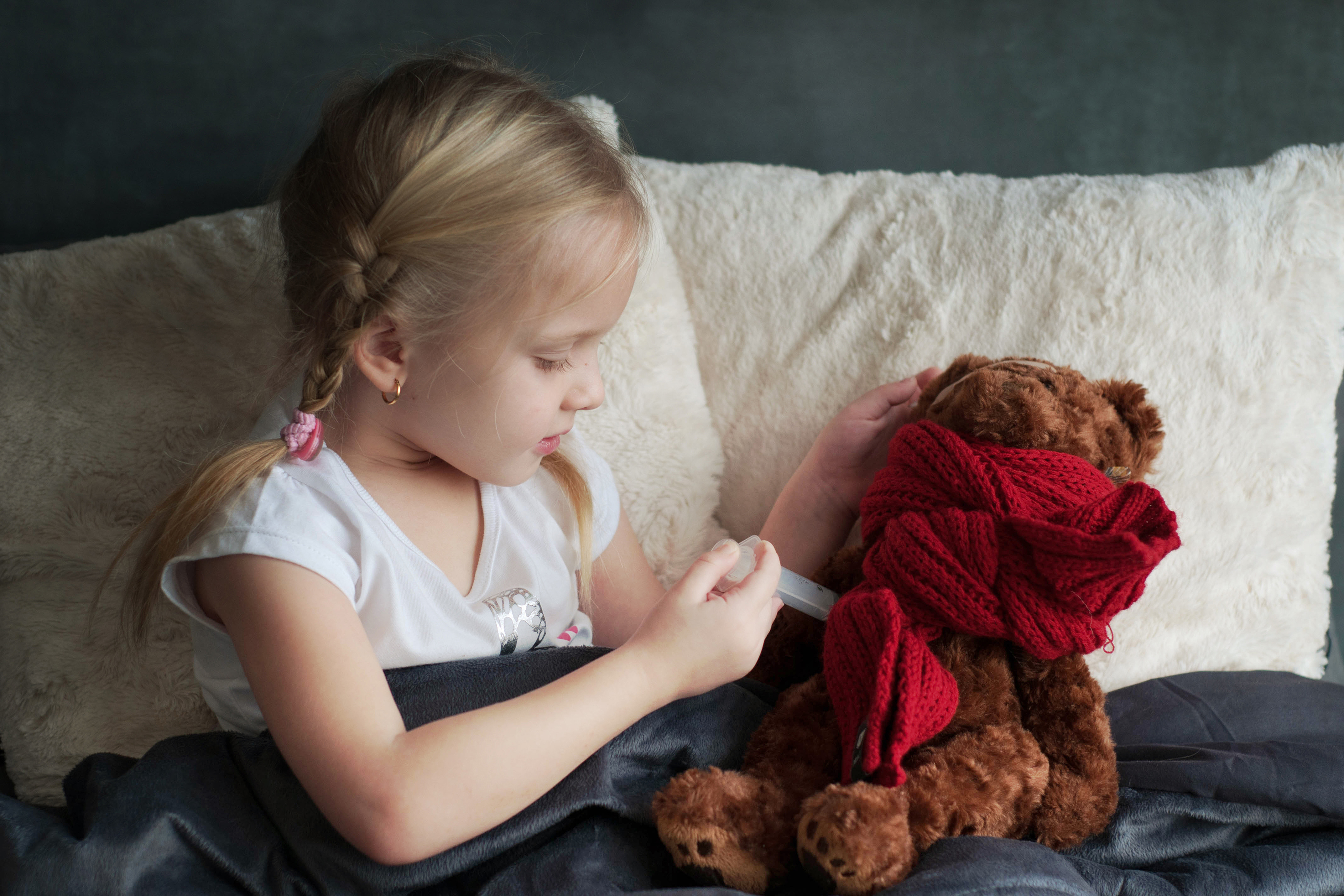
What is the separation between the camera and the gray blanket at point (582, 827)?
2.10 ft

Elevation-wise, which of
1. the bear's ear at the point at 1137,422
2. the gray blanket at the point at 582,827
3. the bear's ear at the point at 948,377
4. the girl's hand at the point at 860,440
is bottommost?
the gray blanket at the point at 582,827

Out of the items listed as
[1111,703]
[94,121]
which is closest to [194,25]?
[94,121]

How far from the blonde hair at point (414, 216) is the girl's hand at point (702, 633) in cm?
26

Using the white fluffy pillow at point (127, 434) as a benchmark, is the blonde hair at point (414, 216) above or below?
above

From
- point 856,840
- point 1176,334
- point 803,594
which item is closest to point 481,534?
point 803,594

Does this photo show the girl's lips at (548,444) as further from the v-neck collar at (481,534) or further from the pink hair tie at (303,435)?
the pink hair tie at (303,435)

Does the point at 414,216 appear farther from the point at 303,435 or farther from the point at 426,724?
the point at 426,724

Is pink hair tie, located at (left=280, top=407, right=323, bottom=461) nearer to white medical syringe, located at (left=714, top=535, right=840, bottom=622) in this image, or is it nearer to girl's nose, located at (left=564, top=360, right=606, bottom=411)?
girl's nose, located at (left=564, top=360, right=606, bottom=411)

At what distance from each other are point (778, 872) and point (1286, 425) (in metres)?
0.69

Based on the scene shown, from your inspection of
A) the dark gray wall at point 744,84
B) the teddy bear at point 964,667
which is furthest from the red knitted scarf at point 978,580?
the dark gray wall at point 744,84

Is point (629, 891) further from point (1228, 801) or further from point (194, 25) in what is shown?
point (194, 25)

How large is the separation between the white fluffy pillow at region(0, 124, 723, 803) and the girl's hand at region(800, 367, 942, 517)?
0.15 metres

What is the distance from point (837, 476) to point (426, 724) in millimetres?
486

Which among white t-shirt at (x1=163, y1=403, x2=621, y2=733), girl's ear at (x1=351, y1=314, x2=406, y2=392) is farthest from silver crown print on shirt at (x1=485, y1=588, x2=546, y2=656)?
girl's ear at (x1=351, y1=314, x2=406, y2=392)
